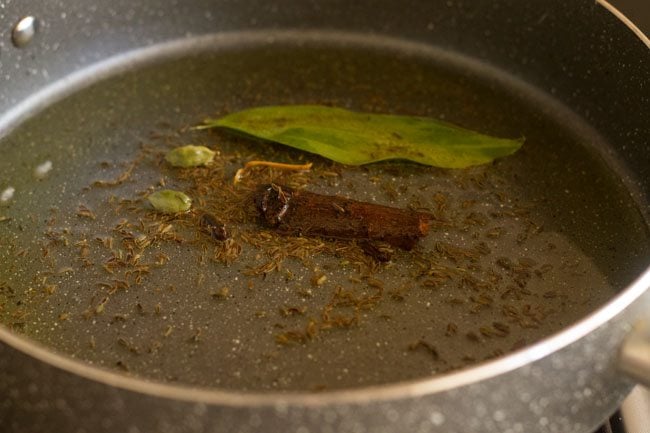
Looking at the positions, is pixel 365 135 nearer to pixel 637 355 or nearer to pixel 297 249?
pixel 297 249

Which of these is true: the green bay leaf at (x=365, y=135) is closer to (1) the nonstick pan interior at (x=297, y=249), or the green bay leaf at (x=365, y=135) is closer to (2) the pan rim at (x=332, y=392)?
(1) the nonstick pan interior at (x=297, y=249)

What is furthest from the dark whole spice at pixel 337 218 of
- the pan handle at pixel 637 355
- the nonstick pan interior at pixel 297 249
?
the pan handle at pixel 637 355

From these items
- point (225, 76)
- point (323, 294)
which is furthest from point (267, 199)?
point (225, 76)

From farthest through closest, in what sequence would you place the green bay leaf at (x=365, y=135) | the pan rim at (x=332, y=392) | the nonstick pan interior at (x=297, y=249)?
the green bay leaf at (x=365, y=135) < the nonstick pan interior at (x=297, y=249) < the pan rim at (x=332, y=392)

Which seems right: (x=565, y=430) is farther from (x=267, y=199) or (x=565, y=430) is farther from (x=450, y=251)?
(x=267, y=199)

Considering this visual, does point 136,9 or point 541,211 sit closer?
point 541,211

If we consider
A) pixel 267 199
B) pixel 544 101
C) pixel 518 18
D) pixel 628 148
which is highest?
pixel 518 18

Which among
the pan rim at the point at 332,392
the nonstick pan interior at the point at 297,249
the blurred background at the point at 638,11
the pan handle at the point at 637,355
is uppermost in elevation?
the blurred background at the point at 638,11
